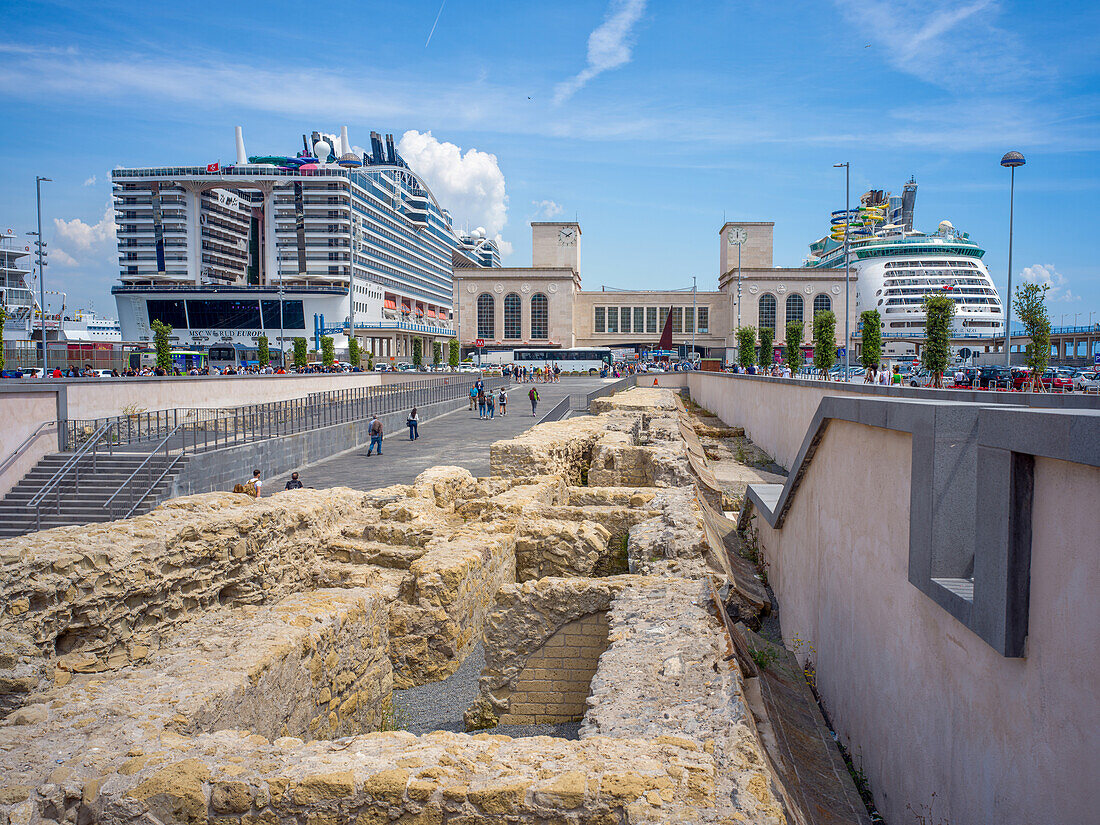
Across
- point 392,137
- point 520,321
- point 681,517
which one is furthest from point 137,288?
point 681,517

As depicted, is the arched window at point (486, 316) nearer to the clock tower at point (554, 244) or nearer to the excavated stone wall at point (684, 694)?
the clock tower at point (554, 244)

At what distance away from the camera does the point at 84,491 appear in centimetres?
1563

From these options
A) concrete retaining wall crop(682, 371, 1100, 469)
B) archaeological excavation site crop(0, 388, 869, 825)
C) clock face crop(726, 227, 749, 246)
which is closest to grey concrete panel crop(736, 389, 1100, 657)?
archaeological excavation site crop(0, 388, 869, 825)

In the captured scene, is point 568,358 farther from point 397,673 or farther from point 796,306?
point 397,673

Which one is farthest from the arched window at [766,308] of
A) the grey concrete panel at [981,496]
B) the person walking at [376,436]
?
the grey concrete panel at [981,496]

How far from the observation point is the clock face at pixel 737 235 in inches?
4158

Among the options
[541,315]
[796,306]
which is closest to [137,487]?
[541,315]

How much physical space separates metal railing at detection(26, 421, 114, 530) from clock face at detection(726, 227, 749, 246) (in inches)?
3929

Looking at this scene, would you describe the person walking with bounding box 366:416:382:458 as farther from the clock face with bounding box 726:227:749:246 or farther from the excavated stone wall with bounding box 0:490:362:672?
the clock face with bounding box 726:227:749:246

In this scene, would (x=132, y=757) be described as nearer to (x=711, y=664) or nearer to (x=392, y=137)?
(x=711, y=664)

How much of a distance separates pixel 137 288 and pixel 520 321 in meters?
50.0

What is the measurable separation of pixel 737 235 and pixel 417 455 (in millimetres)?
94120

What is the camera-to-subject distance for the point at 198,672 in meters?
4.09

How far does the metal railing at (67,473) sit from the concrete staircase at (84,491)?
0.10 metres
